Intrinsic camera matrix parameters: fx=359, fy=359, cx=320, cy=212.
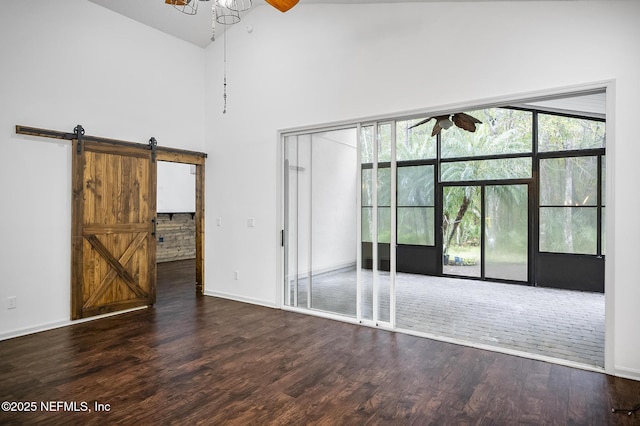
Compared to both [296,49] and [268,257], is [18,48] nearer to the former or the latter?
[296,49]

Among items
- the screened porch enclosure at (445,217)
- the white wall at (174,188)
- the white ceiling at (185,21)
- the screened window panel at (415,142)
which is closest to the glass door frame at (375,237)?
the screened porch enclosure at (445,217)

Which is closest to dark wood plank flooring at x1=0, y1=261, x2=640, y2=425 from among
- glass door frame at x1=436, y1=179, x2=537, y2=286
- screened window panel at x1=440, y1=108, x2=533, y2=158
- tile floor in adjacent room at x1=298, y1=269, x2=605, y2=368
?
tile floor in adjacent room at x1=298, y1=269, x2=605, y2=368

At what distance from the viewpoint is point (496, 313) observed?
4738 millimetres

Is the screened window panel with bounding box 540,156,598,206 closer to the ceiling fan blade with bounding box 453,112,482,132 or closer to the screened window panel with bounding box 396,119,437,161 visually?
the screened window panel with bounding box 396,119,437,161

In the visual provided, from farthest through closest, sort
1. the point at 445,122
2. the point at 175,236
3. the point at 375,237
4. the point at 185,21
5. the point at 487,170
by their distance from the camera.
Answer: the point at 175,236, the point at 487,170, the point at 185,21, the point at 445,122, the point at 375,237

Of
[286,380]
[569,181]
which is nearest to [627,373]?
[286,380]

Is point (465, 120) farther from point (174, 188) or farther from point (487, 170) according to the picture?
point (174, 188)

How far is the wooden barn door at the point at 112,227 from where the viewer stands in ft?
14.3

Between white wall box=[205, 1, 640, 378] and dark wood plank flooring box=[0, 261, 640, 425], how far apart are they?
89 cm

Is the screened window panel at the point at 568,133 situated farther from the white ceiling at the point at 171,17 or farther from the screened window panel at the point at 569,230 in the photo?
the white ceiling at the point at 171,17

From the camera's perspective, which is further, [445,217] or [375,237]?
[445,217]

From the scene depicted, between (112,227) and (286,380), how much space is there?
328 centimetres

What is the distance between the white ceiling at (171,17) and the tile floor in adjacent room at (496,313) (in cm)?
355

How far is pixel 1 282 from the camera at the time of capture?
379 centimetres
